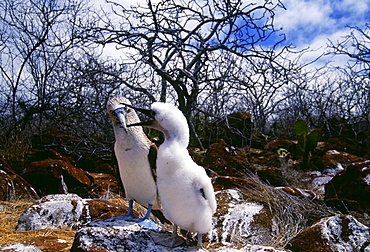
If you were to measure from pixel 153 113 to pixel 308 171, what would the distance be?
6.95 meters

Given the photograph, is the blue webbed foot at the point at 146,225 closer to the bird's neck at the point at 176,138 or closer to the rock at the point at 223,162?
the bird's neck at the point at 176,138

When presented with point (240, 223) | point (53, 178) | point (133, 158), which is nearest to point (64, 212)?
point (133, 158)

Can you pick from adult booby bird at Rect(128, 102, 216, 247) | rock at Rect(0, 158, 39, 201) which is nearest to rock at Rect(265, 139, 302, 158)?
rock at Rect(0, 158, 39, 201)

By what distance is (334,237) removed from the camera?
269cm

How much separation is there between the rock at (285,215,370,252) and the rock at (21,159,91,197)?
4.20 m

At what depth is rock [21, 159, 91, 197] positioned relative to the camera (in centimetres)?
593

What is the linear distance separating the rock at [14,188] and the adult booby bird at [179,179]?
398 centimetres

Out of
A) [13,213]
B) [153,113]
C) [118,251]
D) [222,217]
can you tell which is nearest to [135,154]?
[153,113]

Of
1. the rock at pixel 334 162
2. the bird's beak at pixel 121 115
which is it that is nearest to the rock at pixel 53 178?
the bird's beak at pixel 121 115

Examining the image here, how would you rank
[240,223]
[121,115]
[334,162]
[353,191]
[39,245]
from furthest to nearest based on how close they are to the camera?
1. [334,162]
2. [353,191]
3. [240,223]
4. [121,115]
5. [39,245]

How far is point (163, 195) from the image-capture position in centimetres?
232

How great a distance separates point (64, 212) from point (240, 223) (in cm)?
187

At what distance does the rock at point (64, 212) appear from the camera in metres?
3.46

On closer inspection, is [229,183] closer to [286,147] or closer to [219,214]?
[219,214]
